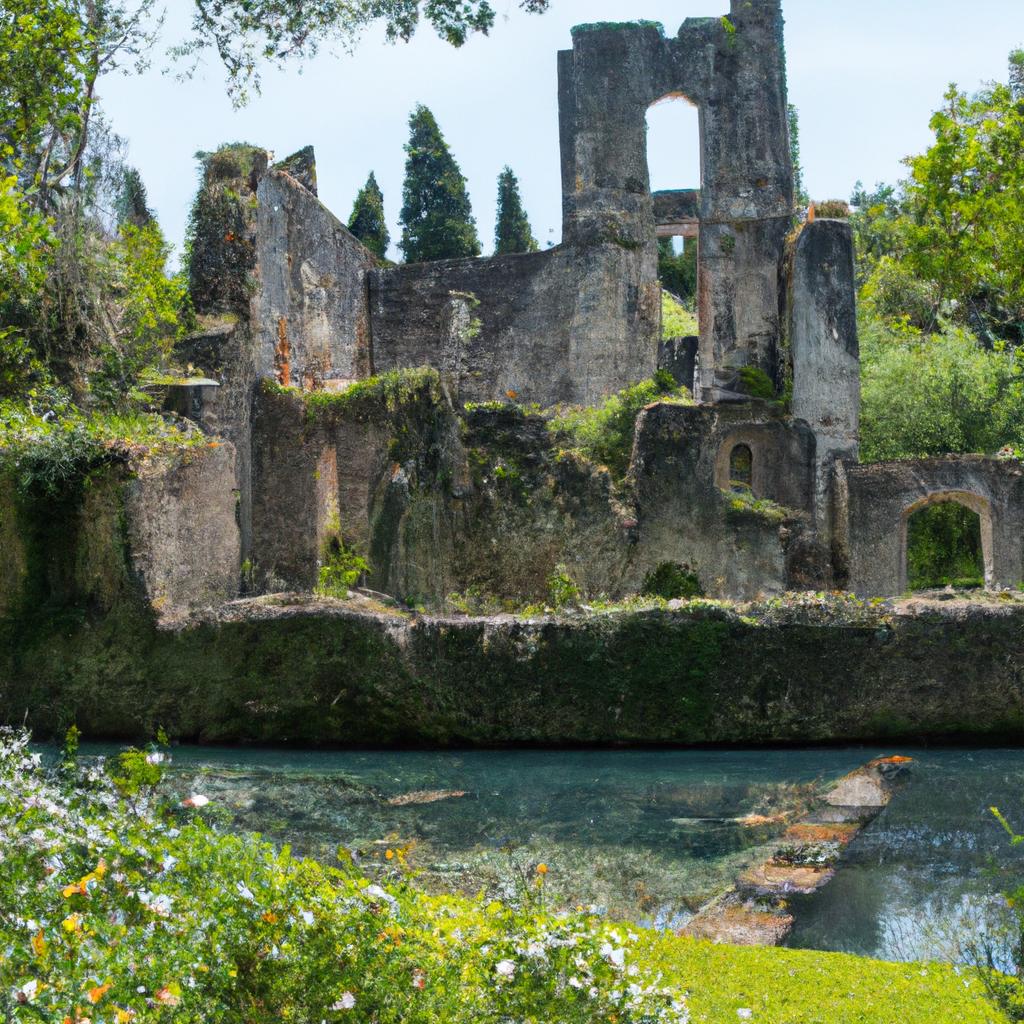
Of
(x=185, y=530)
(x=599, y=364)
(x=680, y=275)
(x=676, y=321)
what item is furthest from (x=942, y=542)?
(x=680, y=275)

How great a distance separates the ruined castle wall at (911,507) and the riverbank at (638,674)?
933cm

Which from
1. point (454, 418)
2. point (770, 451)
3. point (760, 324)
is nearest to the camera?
point (454, 418)

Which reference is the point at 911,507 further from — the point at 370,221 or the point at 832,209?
the point at 370,221

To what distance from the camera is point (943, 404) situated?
97.0ft

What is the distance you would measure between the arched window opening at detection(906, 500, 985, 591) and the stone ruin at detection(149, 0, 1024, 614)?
2783 millimetres

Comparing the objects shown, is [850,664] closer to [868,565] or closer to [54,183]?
[868,565]

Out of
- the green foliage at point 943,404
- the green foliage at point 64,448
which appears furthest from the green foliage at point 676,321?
the green foliage at point 64,448

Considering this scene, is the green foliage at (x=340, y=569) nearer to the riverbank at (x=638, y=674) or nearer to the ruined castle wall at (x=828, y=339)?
the riverbank at (x=638, y=674)

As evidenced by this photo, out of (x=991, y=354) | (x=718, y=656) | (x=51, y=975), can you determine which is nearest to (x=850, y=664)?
(x=718, y=656)

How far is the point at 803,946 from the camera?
23.6ft

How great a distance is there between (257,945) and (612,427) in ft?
56.6

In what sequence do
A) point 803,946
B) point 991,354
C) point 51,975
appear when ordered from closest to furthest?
point 51,975, point 803,946, point 991,354

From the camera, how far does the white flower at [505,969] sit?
503 cm

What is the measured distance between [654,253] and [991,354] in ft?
26.4
